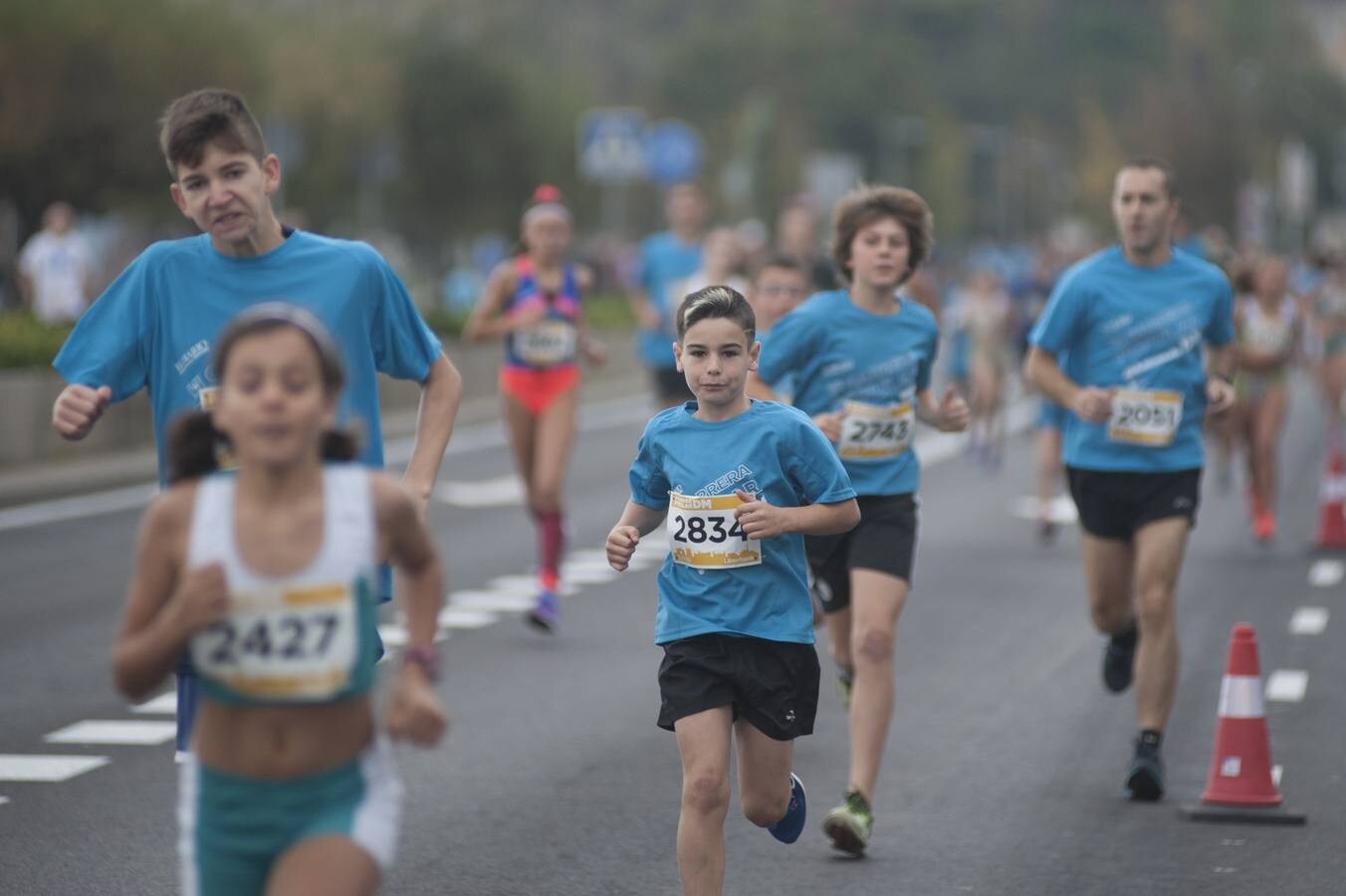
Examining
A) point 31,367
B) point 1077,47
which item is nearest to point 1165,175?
point 31,367

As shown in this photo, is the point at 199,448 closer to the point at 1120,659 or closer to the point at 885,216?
the point at 885,216

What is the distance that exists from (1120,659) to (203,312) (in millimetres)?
4327

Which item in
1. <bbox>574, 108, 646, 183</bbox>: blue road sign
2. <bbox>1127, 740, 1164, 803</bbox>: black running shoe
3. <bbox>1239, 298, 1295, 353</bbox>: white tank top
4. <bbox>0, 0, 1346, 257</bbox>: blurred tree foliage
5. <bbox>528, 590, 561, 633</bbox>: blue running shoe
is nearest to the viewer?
<bbox>1127, 740, 1164, 803</bbox>: black running shoe

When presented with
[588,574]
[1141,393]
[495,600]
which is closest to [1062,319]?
[1141,393]

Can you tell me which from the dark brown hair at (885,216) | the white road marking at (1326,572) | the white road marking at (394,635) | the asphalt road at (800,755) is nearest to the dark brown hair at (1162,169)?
the dark brown hair at (885,216)

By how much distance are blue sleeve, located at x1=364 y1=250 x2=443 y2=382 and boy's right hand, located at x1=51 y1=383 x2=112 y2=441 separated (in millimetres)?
670

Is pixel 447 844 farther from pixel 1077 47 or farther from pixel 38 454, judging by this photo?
pixel 1077 47

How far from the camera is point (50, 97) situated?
121ft

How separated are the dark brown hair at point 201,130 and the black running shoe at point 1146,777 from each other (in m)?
3.85

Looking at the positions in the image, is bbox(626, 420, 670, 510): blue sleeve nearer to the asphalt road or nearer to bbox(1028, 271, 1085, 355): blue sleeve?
the asphalt road

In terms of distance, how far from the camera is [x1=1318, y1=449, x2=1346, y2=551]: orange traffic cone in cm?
1544

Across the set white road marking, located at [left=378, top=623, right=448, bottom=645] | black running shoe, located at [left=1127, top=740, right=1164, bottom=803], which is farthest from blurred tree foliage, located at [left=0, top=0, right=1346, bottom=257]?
black running shoe, located at [left=1127, top=740, right=1164, bottom=803]

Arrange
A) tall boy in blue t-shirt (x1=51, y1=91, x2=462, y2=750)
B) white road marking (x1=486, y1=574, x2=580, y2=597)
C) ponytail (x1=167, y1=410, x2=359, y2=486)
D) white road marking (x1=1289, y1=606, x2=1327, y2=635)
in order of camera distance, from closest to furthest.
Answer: ponytail (x1=167, y1=410, x2=359, y2=486), tall boy in blue t-shirt (x1=51, y1=91, x2=462, y2=750), white road marking (x1=1289, y1=606, x2=1327, y2=635), white road marking (x1=486, y1=574, x2=580, y2=597)

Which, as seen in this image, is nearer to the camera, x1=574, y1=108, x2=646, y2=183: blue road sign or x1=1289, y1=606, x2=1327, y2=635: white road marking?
x1=1289, y1=606, x2=1327, y2=635: white road marking
